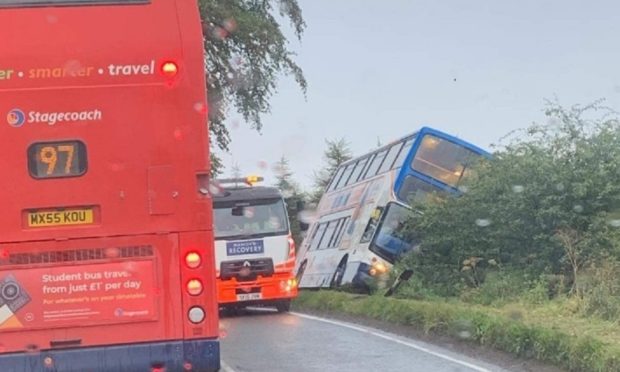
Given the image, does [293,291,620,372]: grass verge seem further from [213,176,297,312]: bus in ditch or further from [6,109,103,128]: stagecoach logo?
[6,109,103,128]: stagecoach logo

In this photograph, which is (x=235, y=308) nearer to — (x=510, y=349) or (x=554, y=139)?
(x=554, y=139)

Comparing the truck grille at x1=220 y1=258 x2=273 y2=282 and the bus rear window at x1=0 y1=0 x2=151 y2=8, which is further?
the truck grille at x1=220 y1=258 x2=273 y2=282

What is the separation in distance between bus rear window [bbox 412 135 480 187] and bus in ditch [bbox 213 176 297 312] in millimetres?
4402

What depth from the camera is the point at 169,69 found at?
7.75 m

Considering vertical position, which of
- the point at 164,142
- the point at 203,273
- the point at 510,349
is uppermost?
the point at 164,142

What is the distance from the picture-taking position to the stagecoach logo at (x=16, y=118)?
7477 mm

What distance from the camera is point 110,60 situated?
302 inches

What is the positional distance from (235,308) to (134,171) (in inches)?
561

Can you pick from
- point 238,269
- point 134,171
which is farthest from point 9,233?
point 238,269

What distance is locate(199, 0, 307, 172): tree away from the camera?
22391 millimetres

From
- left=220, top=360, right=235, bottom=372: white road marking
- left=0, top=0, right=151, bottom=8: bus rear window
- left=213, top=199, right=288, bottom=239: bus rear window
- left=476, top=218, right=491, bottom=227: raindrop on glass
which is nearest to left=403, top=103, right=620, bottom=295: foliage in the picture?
left=476, top=218, right=491, bottom=227: raindrop on glass

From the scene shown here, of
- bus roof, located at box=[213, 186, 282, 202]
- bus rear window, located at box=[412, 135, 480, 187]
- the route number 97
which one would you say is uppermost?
bus rear window, located at box=[412, 135, 480, 187]

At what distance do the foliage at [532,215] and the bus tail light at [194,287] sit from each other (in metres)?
11.5

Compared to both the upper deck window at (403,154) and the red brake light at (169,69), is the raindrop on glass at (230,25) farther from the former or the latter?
the red brake light at (169,69)
